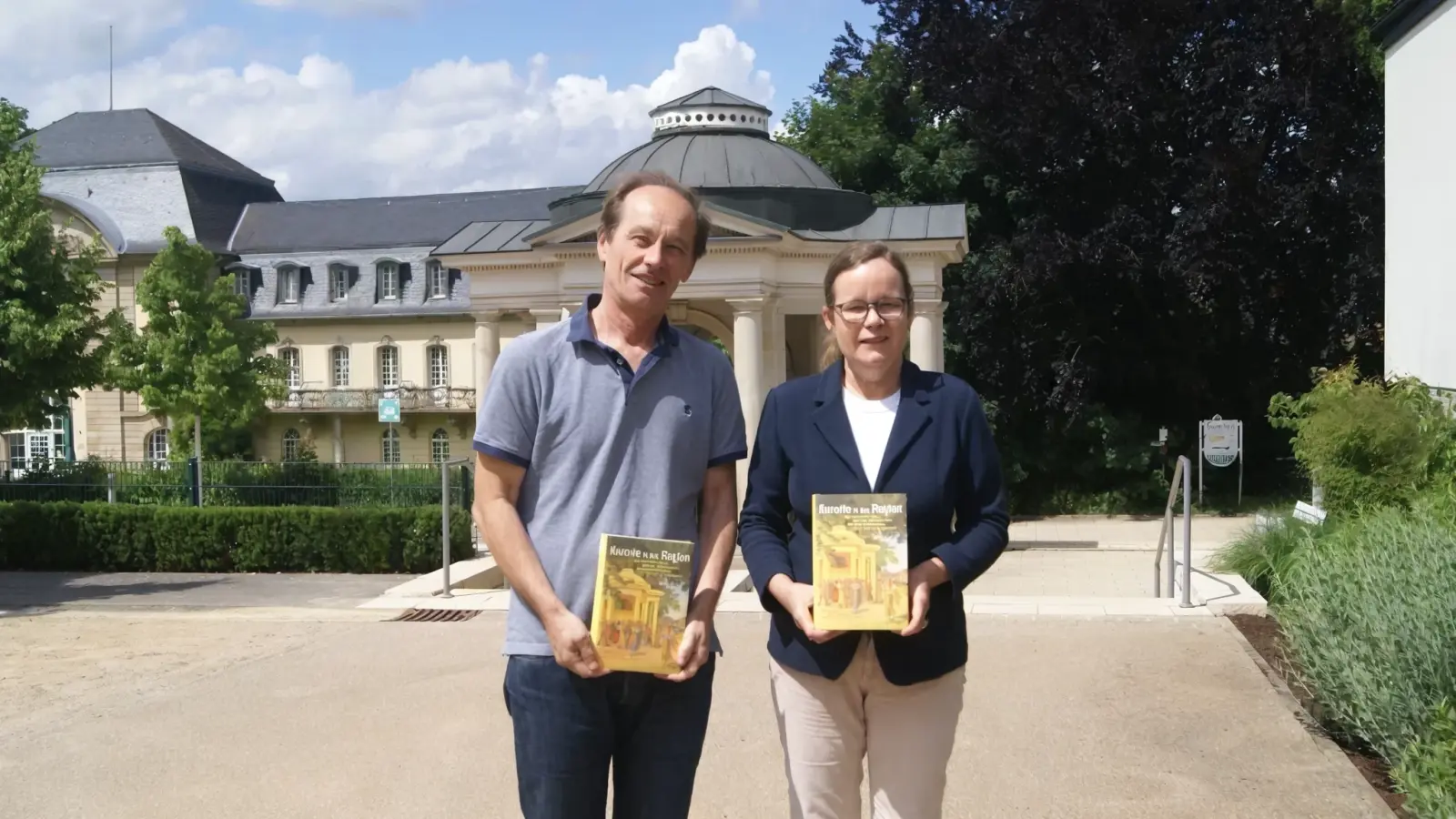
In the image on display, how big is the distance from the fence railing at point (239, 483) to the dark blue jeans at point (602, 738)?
16.7 metres

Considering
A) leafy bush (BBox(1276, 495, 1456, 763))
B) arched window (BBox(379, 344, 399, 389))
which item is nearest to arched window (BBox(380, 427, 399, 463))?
arched window (BBox(379, 344, 399, 389))

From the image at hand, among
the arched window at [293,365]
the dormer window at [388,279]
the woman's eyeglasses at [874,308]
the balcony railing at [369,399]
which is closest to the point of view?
the woman's eyeglasses at [874,308]

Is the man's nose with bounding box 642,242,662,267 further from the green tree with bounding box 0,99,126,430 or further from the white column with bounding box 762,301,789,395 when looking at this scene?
the white column with bounding box 762,301,789,395

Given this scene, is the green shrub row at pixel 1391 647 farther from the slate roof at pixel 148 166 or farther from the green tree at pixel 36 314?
the slate roof at pixel 148 166

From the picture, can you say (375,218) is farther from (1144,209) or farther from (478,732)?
(478,732)

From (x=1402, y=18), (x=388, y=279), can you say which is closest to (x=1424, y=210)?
(x=1402, y=18)

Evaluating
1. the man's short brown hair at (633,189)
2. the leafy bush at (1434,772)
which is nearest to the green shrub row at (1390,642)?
the leafy bush at (1434,772)

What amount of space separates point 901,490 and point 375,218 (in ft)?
176

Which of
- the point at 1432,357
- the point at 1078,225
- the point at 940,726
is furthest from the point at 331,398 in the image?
the point at 940,726

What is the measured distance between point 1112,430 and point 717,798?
2656 centimetres

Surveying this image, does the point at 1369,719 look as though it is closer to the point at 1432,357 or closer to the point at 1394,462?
the point at 1394,462

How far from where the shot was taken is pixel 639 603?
10.3ft

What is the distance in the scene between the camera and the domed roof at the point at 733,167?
2250 cm

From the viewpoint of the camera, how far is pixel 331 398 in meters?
50.6
